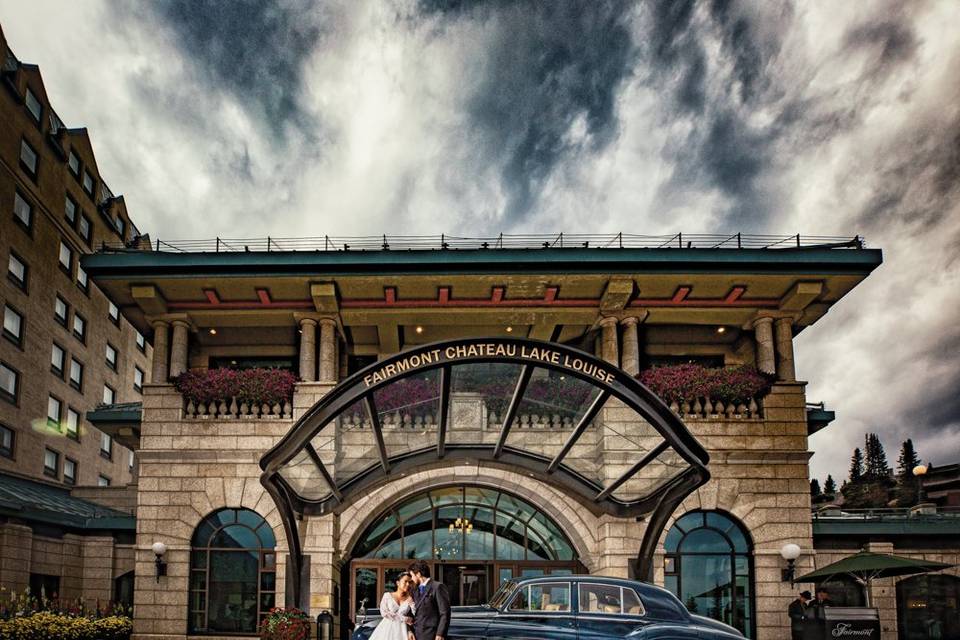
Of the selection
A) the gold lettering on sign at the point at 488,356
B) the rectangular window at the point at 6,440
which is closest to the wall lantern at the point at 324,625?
the gold lettering on sign at the point at 488,356

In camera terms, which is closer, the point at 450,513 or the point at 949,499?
the point at 450,513

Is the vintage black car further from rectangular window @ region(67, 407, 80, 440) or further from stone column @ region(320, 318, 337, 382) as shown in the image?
rectangular window @ region(67, 407, 80, 440)

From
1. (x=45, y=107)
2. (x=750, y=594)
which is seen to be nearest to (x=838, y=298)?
(x=750, y=594)

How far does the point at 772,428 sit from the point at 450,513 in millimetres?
8133

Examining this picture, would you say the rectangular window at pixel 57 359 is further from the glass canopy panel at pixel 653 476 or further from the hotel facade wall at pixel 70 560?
the glass canopy panel at pixel 653 476

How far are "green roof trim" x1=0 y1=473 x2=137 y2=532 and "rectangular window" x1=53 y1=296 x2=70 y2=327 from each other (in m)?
11.9

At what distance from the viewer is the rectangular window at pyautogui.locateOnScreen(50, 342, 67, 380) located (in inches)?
1523

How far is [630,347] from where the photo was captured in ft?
73.2

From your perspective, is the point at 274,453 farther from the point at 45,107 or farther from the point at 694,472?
the point at 45,107

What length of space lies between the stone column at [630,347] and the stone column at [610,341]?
8.4 inches

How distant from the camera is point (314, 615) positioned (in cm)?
1981

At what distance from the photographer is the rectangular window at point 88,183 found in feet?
140

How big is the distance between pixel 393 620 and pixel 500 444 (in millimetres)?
4556

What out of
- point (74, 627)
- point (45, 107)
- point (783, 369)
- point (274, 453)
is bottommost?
point (74, 627)
